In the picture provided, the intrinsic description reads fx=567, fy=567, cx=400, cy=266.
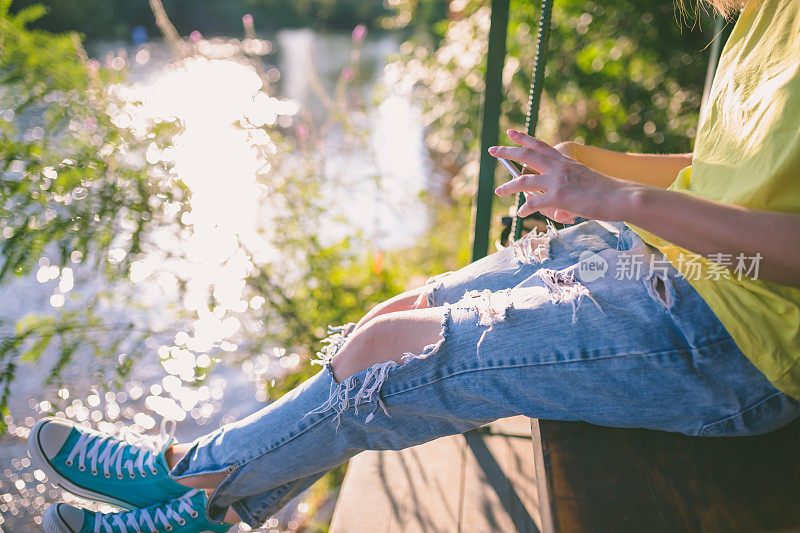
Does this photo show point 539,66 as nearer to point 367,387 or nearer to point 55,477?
point 367,387

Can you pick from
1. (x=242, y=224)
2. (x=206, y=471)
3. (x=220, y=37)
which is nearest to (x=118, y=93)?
(x=242, y=224)

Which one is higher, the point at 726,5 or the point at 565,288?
the point at 726,5

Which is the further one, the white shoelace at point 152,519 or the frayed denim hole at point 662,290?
the white shoelace at point 152,519

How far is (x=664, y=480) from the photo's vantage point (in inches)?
34.0

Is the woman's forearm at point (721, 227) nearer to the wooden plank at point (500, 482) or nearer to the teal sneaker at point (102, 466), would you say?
the wooden plank at point (500, 482)

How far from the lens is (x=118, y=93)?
200cm

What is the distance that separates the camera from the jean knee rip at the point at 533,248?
114 cm

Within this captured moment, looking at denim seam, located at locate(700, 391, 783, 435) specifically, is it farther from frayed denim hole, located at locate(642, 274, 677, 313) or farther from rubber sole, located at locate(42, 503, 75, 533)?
rubber sole, located at locate(42, 503, 75, 533)

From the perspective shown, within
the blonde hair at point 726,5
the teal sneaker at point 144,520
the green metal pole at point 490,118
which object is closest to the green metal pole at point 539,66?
the green metal pole at point 490,118

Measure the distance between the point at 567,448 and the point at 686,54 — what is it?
9.24 feet

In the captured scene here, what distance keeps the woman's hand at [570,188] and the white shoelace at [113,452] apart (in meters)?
0.90

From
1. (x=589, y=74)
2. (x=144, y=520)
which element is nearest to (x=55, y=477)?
(x=144, y=520)

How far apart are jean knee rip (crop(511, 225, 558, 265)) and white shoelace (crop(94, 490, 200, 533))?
0.81 m

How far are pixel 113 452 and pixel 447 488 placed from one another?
788 mm
